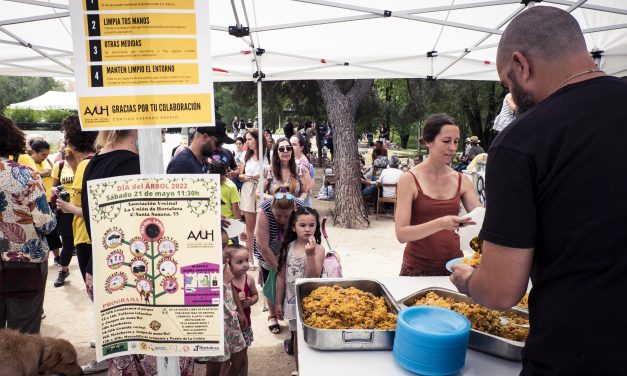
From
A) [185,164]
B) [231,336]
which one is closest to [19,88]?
[185,164]

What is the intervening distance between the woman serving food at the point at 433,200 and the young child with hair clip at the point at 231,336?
1108 millimetres

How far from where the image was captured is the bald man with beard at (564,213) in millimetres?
994

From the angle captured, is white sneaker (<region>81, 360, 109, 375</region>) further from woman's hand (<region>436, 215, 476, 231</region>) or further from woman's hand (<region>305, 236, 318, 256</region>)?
woman's hand (<region>436, 215, 476, 231</region>)

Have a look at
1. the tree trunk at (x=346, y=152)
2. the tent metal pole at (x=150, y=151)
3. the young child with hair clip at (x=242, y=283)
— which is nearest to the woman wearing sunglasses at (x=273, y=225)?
the young child with hair clip at (x=242, y=283)

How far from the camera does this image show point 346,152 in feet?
27.5

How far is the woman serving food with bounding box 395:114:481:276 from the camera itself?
98.9 inches

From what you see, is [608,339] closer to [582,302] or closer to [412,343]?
[582,302]

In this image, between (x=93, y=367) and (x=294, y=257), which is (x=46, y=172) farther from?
(x=294, y=257)

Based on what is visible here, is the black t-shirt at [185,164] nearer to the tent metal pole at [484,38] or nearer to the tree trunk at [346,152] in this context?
the tent metal pole at [484,38]

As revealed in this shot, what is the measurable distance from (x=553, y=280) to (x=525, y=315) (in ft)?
2.84

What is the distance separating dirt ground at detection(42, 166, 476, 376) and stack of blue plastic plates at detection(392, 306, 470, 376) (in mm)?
756

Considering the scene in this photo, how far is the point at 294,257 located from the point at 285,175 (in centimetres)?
219

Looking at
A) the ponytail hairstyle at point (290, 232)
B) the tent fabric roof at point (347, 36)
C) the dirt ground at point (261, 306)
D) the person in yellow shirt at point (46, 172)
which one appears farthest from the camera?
the person in yellow shirt at point (46, 172)

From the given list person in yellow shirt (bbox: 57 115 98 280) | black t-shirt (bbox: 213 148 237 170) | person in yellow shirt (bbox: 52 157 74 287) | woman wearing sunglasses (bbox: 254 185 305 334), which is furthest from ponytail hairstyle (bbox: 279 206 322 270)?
black t-shirt (bbox: 213 148 237 170)
